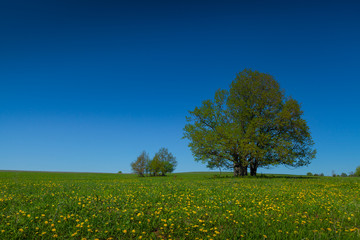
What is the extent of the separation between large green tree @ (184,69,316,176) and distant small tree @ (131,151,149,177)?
2542 centimetres

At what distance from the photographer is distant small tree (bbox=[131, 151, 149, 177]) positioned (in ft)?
182

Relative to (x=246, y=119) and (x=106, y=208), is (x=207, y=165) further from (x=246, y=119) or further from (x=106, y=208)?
(x=106, y=208)

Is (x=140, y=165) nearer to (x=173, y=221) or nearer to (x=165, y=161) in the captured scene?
(x=165, y=161)

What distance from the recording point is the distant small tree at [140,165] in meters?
55.6

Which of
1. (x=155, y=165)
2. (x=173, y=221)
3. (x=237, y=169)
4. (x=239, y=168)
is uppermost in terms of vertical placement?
(x=239, y=168)

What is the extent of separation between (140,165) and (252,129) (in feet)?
111

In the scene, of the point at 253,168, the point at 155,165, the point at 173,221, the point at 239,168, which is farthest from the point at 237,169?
the point at 173,221

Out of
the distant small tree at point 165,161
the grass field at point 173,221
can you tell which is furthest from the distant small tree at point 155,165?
the grass field at point 173,221

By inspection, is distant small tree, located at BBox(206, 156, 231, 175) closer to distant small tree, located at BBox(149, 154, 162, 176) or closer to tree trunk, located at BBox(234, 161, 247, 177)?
tree trunk, located at BBox(234, 161, 247, 177)

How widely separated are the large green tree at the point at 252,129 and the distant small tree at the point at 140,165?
25.4m

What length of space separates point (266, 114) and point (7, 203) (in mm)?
28777

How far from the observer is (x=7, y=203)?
941 cm

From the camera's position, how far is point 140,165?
55.9 meters

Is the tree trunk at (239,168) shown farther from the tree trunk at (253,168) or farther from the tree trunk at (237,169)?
the tree trunk at (253,168)
